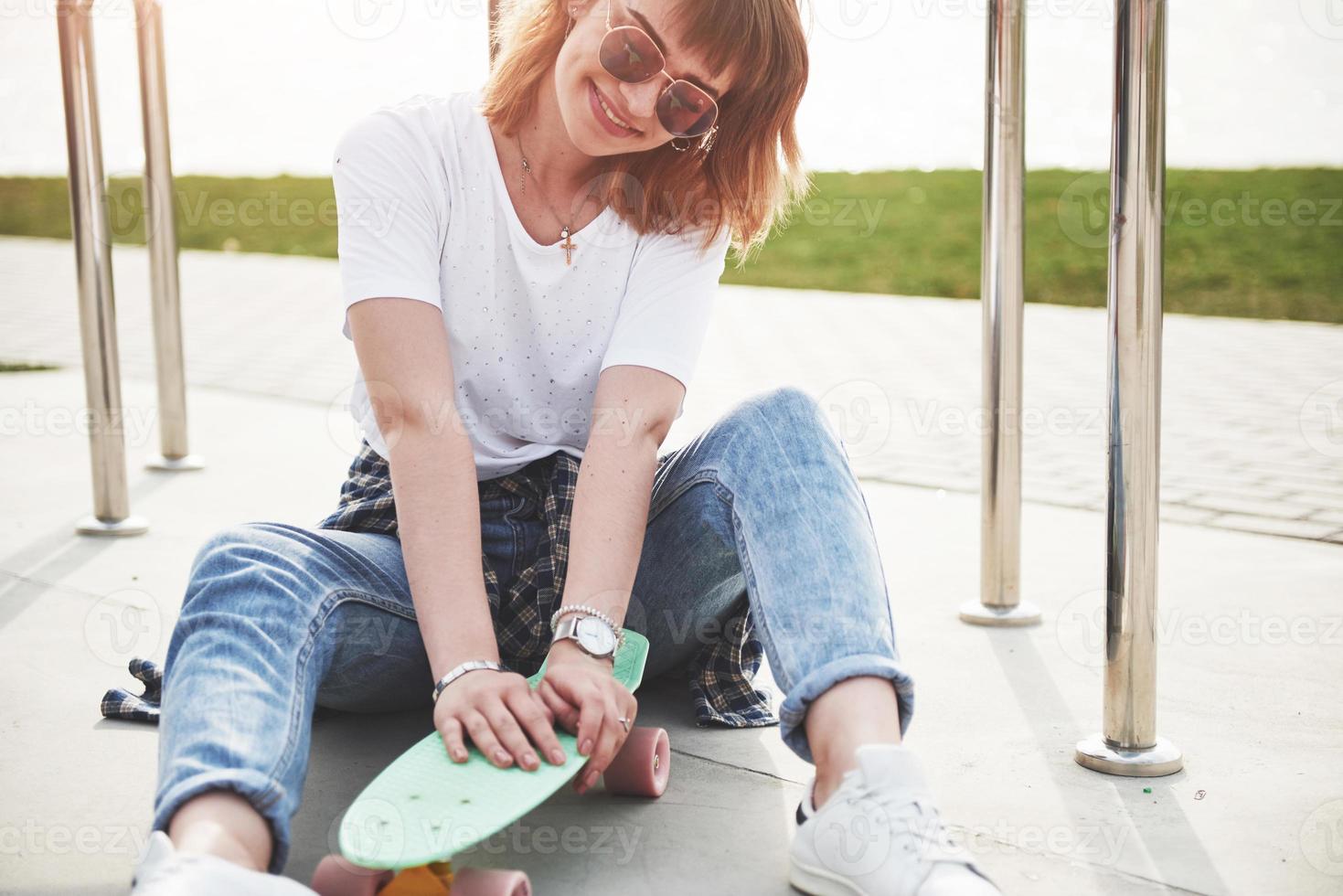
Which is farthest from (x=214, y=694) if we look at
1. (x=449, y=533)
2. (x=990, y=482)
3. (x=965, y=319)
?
(x=965, y=319)

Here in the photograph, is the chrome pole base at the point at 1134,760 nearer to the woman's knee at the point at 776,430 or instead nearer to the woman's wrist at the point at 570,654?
the woman's knee at the point at 776,430

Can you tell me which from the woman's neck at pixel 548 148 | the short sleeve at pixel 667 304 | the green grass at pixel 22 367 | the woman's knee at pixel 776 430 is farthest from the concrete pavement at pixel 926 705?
the green grass at pixel 22 367

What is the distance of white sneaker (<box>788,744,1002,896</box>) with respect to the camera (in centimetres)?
137

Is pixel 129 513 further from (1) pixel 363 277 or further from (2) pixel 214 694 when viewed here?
(2) pixel 214 694

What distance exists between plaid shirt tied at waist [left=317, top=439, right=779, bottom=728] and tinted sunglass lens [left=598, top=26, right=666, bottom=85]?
0.54 m

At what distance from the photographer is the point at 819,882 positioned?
1449mm

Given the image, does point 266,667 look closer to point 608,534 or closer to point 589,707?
point 589,707

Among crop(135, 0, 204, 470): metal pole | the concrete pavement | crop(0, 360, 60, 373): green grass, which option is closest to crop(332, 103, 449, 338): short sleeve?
the concrete pavement

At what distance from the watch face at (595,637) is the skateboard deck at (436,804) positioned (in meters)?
0.11

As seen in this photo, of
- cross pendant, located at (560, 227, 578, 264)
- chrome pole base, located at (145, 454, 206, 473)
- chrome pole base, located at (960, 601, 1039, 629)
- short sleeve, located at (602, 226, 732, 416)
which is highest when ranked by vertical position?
cross pendant, located at (560, 227, 578, 264)

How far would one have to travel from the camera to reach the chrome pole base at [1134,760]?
1798 mm

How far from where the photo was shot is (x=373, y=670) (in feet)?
5.89

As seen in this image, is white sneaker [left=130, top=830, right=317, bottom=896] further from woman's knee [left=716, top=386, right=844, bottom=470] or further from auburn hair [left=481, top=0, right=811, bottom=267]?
auburn hair [left=481, top=0, right=811, bottom=267]

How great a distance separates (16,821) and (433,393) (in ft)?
2.41
